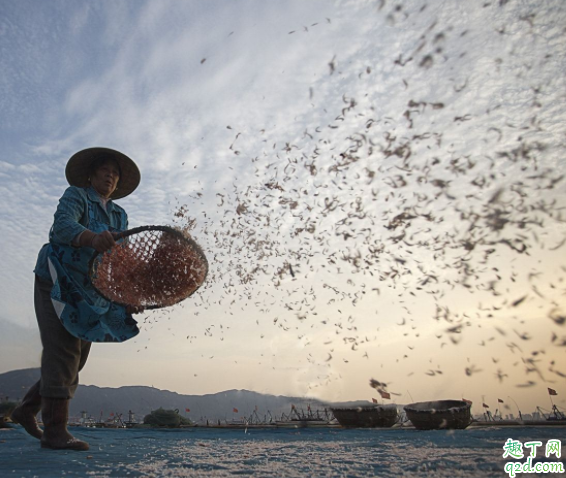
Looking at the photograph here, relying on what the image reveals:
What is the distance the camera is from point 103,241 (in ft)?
12.6

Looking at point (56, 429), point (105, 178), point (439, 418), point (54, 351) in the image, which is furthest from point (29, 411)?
point (439, 418)

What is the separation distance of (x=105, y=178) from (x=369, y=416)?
1125 cm

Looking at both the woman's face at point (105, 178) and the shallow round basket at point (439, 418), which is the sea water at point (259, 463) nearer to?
the woman's face at point (105, 178)

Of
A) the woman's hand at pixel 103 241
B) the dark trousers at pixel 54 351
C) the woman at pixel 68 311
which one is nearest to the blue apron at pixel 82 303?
the woman at pixel 68 311

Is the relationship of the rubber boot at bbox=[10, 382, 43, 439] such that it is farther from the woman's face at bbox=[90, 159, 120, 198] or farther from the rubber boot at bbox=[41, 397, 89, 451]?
the woman's face at bbox=[90, 159, 120, 198]

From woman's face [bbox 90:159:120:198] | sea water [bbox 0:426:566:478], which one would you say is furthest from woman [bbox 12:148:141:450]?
sea water [bbox 0:426:566:478]

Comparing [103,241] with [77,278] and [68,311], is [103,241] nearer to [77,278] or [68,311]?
[77,278]

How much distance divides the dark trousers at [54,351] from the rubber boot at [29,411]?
521 mm

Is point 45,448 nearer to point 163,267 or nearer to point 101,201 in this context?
point 163,267

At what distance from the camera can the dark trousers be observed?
3908 millimetres

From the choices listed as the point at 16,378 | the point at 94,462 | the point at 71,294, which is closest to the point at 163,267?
the point at 71,294

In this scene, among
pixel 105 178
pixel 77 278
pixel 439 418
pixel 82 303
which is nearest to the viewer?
pixel 82 303

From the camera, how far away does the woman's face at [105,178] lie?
4.80 metres

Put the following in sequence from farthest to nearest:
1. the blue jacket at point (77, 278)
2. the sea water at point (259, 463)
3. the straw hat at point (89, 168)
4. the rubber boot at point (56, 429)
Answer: the straw hat at point (89, 168) < the blue jacket at point (77, 278) < the rubber boot at point (56, 429) < the sea water at point (259, 463)
